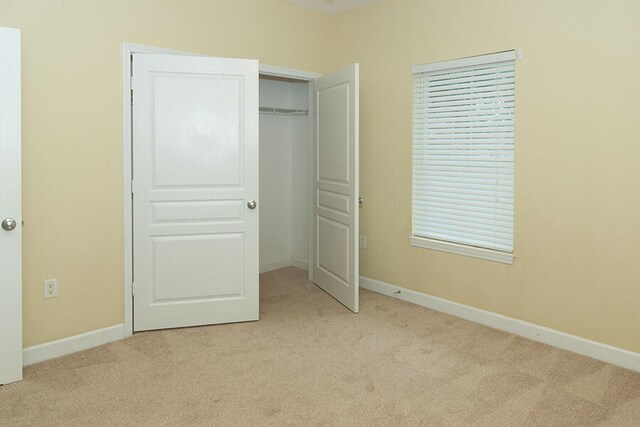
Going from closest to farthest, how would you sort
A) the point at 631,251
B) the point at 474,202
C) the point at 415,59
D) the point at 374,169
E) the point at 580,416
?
the point at 580,416 → the point at 631,251 → the point at 474,202 → the point at 415,59 → the point at 374,169

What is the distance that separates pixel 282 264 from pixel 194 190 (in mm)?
2229

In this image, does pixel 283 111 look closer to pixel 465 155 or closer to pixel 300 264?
pixel 300 264

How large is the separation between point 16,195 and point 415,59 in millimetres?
3036

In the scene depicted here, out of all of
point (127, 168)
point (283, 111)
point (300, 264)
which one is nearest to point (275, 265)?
point (300, 264)

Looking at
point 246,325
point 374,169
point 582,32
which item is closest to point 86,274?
point 246,325

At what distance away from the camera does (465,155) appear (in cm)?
387

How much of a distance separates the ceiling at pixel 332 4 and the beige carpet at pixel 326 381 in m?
2.76

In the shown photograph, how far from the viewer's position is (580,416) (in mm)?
2477

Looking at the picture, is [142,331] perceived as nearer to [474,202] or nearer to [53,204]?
[53,204]

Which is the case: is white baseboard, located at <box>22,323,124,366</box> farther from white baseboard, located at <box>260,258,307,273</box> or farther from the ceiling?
the ceiling

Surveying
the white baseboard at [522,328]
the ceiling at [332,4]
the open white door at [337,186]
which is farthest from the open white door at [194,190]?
the white baseboard at [522,328]

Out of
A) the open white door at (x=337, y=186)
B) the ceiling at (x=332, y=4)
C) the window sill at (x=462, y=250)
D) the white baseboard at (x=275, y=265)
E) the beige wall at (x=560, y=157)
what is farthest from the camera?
the white baseboard at (x=275, y=265)

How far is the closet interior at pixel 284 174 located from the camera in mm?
5523

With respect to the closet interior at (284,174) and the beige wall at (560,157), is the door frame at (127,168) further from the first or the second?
the beige wall at (560,157)
